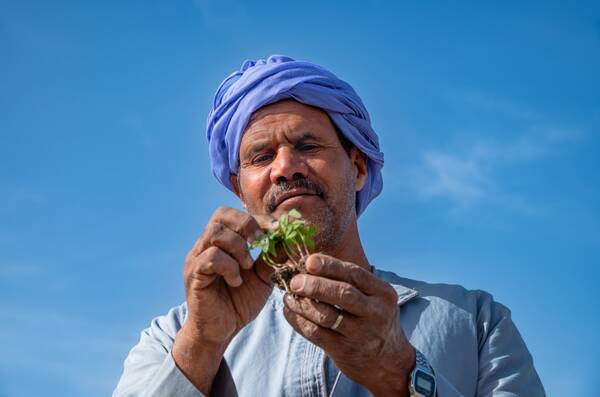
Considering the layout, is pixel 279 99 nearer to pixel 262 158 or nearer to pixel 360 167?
pixel 262 158

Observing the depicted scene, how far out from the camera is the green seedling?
3906mm

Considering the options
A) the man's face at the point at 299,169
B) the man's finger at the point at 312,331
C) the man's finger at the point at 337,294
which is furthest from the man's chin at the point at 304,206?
the man's finger at the point at 337,294

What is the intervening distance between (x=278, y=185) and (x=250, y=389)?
4.08ft

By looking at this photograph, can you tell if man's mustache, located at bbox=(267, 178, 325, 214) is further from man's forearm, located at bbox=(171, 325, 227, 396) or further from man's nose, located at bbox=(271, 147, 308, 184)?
man's forearm, located at bbox=(171, 325, 227, 396)

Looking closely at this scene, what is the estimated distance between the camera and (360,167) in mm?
5742

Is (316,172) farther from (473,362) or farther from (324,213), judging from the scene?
(473,362)

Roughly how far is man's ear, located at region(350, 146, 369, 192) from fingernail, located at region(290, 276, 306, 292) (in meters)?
2.15

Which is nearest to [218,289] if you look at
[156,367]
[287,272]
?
[287,272]

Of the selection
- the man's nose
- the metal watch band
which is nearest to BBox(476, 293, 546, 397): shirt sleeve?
the metal watch band

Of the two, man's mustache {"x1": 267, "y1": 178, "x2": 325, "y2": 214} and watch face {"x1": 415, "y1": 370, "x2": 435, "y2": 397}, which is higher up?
man's mustache {"x1": 267, "y1": 178, "x2": 325, "y2": 214}

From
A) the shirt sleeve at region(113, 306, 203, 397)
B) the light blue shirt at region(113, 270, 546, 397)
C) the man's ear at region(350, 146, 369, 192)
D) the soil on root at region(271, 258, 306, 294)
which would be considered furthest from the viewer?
the man's ear at region(350, 146, 369, 192)

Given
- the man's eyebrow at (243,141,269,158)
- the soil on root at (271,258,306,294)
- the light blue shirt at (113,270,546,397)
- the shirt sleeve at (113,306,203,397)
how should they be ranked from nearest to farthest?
the soil on root at (271,258,306,294), the shirt sleeve at (113,306,203,397), the light blue shirt at (113,270,546,397), the man's eyebrow at (243,141,269,158)

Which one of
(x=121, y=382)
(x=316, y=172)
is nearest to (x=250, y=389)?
(x=121, y=382)

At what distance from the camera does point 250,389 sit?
4512mm
